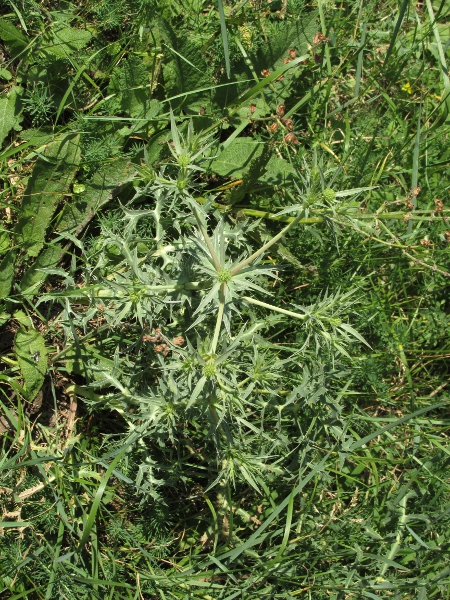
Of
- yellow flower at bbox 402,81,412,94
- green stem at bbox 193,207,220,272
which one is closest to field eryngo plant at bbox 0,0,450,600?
yellow flower at bbox 402,81,412,94

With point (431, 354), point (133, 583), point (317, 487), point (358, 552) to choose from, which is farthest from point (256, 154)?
point (133, 583)

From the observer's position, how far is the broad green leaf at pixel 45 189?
343cm

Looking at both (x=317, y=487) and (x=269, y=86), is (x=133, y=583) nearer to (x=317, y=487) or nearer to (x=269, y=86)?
(x=317, y=487)

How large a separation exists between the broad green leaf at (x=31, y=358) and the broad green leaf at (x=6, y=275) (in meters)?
0.24

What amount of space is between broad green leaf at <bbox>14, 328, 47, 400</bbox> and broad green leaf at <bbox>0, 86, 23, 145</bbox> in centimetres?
117

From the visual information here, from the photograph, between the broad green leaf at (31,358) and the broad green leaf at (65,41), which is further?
the broad green leaf at (65,41)

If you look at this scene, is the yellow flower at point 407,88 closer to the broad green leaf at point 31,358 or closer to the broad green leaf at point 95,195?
the broad green leaf at point 95,195

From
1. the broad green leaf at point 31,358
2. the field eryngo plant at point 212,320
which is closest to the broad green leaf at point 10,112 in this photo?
the field eryngo plant at point 212,320

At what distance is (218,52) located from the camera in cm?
361

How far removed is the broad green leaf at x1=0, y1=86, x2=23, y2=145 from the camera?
11.4 ft

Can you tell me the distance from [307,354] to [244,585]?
128cm

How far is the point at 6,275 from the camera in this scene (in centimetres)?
341

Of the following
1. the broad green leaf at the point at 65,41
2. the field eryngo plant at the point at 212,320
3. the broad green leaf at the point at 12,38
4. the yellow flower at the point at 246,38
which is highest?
the broad green leaf at the point at 12,38

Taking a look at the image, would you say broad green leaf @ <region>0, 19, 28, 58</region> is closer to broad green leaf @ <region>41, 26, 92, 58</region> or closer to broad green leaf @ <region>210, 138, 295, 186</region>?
broad green leaf @ <region>41, 26, 92, 58</region>
